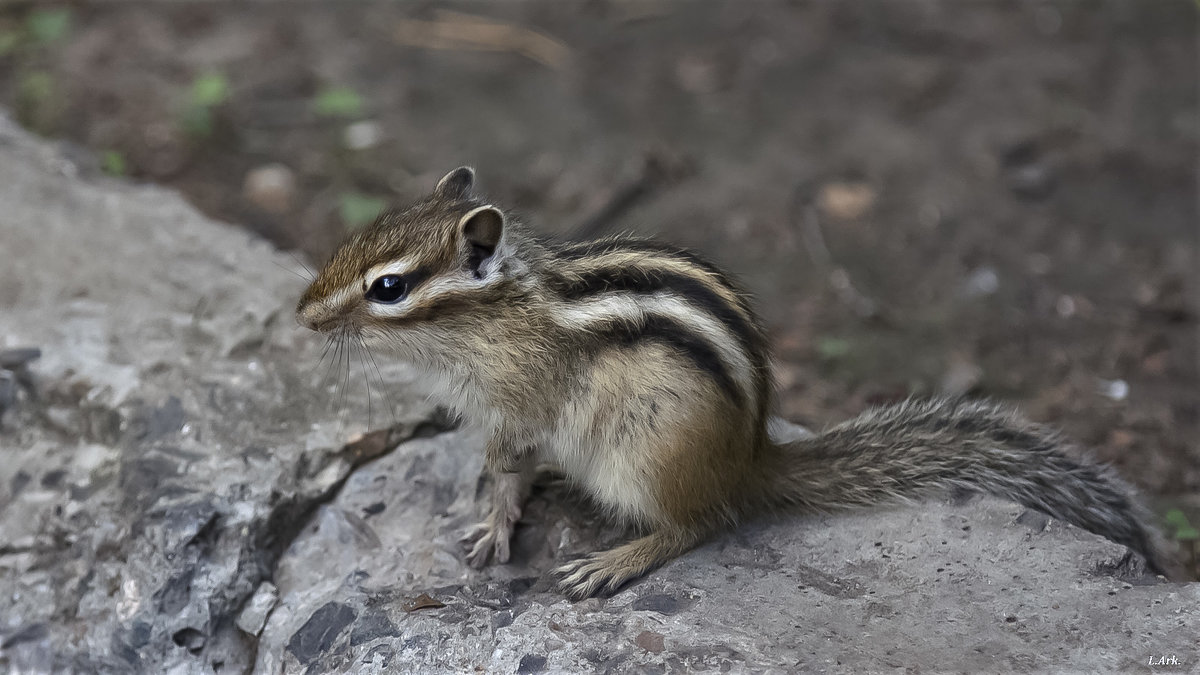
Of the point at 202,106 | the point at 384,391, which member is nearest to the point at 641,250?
the point at 384,391

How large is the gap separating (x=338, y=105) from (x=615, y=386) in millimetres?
3767

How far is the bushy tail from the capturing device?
3.19 m

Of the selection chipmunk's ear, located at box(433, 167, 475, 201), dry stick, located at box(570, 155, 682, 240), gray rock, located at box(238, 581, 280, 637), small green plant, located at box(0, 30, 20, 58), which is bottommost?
gray rock, located at box(238, 581, 280, 637)

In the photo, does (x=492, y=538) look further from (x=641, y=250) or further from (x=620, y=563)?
(x=641, y=250)

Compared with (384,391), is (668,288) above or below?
above

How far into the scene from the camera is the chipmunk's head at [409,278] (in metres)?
2.93

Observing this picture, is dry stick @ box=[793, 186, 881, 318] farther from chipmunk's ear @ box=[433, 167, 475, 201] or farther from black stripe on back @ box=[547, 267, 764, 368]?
chipmunk's ear @ box=[433, 167, 475, 201]

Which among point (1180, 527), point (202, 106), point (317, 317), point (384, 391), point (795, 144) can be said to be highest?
point (317, 317)

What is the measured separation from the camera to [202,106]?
19.3 feet

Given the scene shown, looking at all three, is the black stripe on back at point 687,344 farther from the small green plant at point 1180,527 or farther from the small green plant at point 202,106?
the small green plant at point 202,106

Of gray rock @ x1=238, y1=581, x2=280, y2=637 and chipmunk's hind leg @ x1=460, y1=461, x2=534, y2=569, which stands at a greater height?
chipmunk's hind leg @ x1=460, y1=461, x2=534, y2=569

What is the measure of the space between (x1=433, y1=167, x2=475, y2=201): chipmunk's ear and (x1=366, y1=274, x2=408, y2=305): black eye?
412 millimetres

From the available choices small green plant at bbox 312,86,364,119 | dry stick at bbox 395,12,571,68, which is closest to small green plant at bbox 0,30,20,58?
small green plant at bbox 312,86,364,119

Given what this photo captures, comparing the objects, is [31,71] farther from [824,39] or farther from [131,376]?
[824,39]
